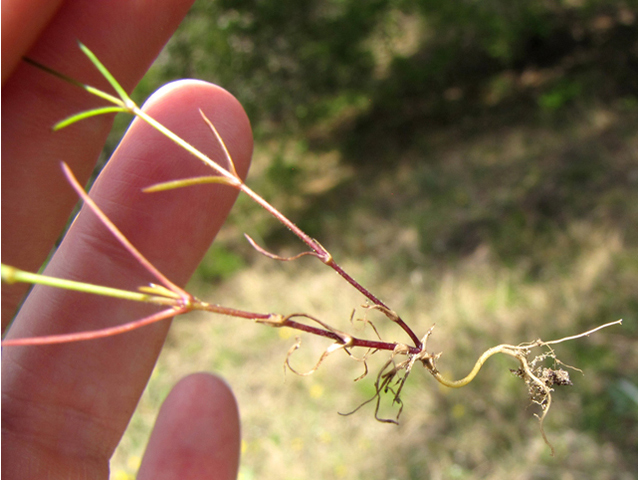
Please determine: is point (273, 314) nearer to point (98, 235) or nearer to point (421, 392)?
point (98, 235)

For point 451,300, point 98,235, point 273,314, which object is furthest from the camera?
point 451,300

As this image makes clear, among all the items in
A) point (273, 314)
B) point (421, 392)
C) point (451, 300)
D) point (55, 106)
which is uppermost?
point (273, 314)

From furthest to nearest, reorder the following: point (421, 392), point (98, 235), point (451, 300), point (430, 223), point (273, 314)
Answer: point (430, 223)
point (451, 300)
point (421, 392)
point (98, 235)
point (273, 314)

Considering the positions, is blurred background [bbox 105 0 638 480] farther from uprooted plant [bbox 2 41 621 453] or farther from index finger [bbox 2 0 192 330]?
uprooted plant [bbox 2 41 621 453]

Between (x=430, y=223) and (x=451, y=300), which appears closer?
(x=451, y=300)

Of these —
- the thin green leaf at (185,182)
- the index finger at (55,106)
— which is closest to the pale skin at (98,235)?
the index finger at (55,106)

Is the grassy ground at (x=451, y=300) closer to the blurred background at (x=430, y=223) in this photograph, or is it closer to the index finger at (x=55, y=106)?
the blurred background at (x=430, y=223)

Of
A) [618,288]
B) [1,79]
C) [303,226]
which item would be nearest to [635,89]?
[618,288]

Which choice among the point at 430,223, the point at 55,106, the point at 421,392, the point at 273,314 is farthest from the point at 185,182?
the point at 430,223
